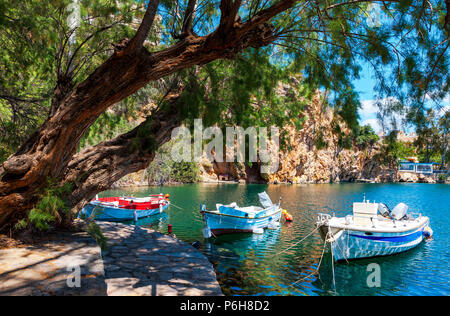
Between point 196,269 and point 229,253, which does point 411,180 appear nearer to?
point 229,253

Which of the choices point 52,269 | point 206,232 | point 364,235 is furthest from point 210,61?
point 206,232

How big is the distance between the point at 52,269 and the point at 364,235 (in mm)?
8272

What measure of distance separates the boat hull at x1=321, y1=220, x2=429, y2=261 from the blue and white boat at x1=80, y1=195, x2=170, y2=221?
923cm

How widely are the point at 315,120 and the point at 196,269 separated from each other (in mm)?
3476

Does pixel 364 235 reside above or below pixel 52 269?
below

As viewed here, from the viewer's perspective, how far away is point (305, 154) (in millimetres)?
46781

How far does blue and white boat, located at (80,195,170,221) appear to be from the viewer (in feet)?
45.4

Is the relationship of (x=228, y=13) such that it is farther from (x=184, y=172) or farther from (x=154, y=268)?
(x=184, y=172)

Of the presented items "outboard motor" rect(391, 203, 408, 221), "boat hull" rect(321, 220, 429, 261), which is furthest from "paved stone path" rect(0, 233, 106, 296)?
"outboard motor" rect(391, 203, 408, 221)

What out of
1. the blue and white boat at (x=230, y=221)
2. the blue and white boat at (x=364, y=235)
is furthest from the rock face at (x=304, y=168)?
the blue and white boat at (x=364, y=235)

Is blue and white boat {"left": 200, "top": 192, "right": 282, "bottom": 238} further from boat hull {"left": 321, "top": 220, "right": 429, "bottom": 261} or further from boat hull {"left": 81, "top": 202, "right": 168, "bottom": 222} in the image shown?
boat hull {"left": 81, "top": 202, "right": 168, "bottom": 222}

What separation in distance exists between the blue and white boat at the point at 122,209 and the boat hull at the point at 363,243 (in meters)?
9.23

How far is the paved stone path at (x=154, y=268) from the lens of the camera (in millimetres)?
4008

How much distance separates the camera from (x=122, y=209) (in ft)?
45.9
